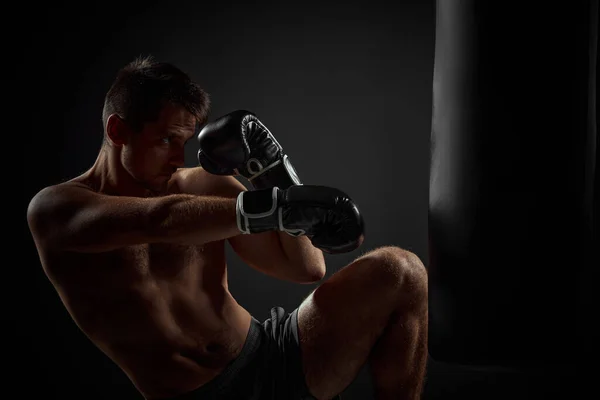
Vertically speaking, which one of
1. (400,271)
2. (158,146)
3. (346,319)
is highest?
(158,146)

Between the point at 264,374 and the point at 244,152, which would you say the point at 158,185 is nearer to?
the point at 244,152

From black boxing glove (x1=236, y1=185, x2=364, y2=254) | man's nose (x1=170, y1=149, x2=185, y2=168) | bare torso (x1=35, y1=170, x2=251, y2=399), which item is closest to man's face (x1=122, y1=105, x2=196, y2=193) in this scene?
man's nose (x1=170, y1=149, x2=185, y2=168)

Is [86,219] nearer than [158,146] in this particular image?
Yes

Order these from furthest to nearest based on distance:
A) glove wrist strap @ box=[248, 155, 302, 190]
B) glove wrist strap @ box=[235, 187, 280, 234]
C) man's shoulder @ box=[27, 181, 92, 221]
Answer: glove wrist strap @ box=[248, 155, 302, 190] < man's shoulder @ box=[27, 181, 92, 221] < glove wrist strap @ box=[235, 187, 280, 234]

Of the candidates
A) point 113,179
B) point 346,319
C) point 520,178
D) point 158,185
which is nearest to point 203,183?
point 158,185

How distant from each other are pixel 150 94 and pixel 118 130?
11 cm

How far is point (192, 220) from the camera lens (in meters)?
1.49

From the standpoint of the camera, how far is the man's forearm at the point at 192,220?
1.49 meters

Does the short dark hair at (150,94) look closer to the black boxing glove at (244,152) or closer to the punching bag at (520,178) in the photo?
the black boxing glove at (244,152)

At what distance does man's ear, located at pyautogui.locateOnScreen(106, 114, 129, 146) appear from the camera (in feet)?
5.54

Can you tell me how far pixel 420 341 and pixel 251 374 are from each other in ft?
1.30

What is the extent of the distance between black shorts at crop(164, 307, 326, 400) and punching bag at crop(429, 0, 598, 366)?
1.24 feet

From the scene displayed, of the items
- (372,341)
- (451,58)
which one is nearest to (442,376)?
(372,341)

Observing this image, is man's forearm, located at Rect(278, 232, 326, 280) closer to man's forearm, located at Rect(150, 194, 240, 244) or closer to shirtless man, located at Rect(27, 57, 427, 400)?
shirtless man, located at Rect(27, 57, 427, 400)
